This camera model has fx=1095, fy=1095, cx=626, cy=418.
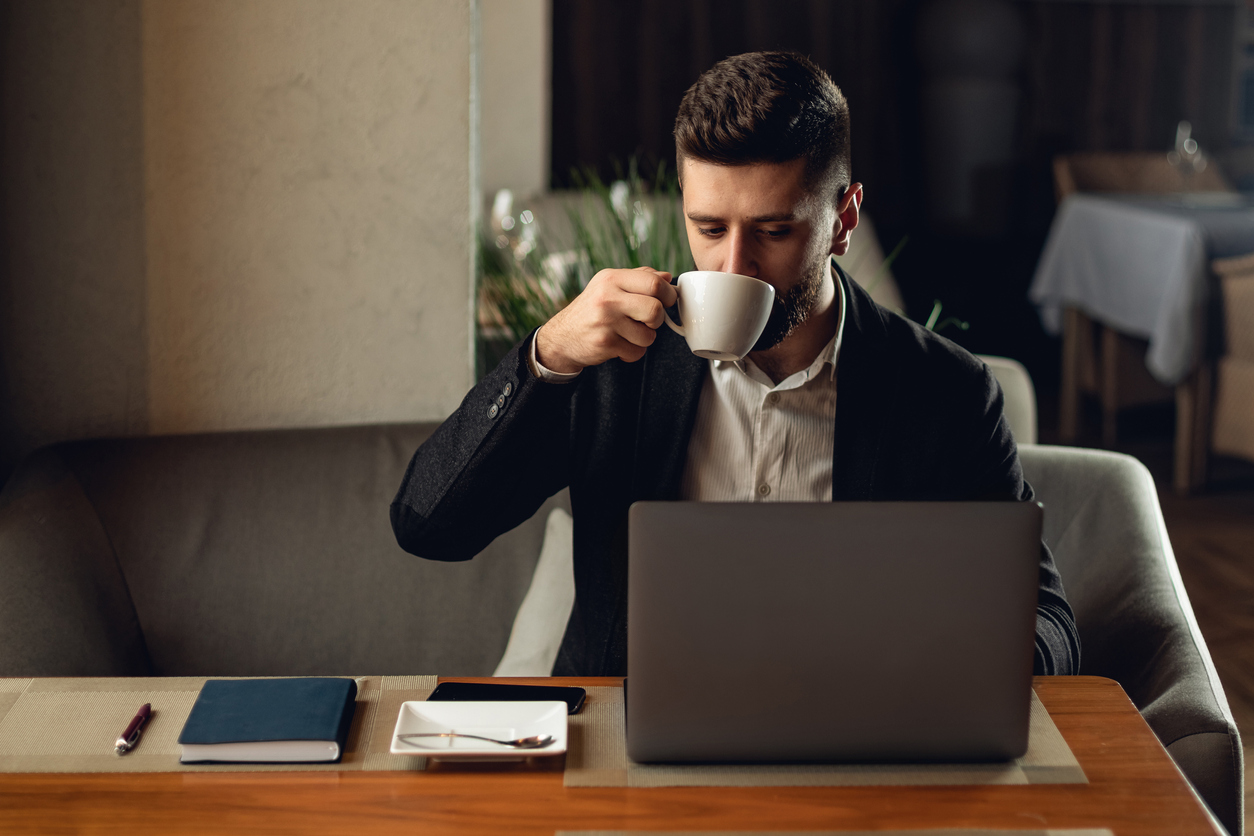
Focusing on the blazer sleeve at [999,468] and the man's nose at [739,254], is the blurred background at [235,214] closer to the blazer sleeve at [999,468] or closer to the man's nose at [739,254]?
the blazer sleeve at [999,468]

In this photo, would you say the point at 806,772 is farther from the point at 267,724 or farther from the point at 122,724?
the point at 122,724

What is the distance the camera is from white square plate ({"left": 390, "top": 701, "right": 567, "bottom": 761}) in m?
0.82

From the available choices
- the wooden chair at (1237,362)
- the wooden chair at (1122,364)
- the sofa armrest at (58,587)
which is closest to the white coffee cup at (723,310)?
the sofa armrest at (58,587)

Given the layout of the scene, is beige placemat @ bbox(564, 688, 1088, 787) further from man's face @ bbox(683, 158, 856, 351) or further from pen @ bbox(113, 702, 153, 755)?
man's face @ bbox(683, 158, 856, 351)

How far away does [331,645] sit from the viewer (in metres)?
1.55

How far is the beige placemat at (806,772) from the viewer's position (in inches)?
31.8

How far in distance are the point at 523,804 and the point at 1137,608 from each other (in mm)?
879

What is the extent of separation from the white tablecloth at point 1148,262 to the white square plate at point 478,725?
3184 mm

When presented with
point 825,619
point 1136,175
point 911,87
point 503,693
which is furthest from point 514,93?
point 825,619

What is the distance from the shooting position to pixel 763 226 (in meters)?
1.20

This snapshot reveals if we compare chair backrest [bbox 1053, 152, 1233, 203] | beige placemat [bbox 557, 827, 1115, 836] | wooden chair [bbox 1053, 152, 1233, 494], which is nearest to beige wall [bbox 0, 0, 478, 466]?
beige placemat [bbox 557, 827, 1115, 836]

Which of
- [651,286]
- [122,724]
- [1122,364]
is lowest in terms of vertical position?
[1122,364]

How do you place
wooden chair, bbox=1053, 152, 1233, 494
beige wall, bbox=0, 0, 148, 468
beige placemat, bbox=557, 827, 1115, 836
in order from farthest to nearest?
wooden chair, bbox=1053, 152, 1233, 494, beige wall, bbox=0, 0, 148, 468, beige placemat, bbox=557, 827, 1115, 836

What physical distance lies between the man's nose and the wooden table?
586mm
